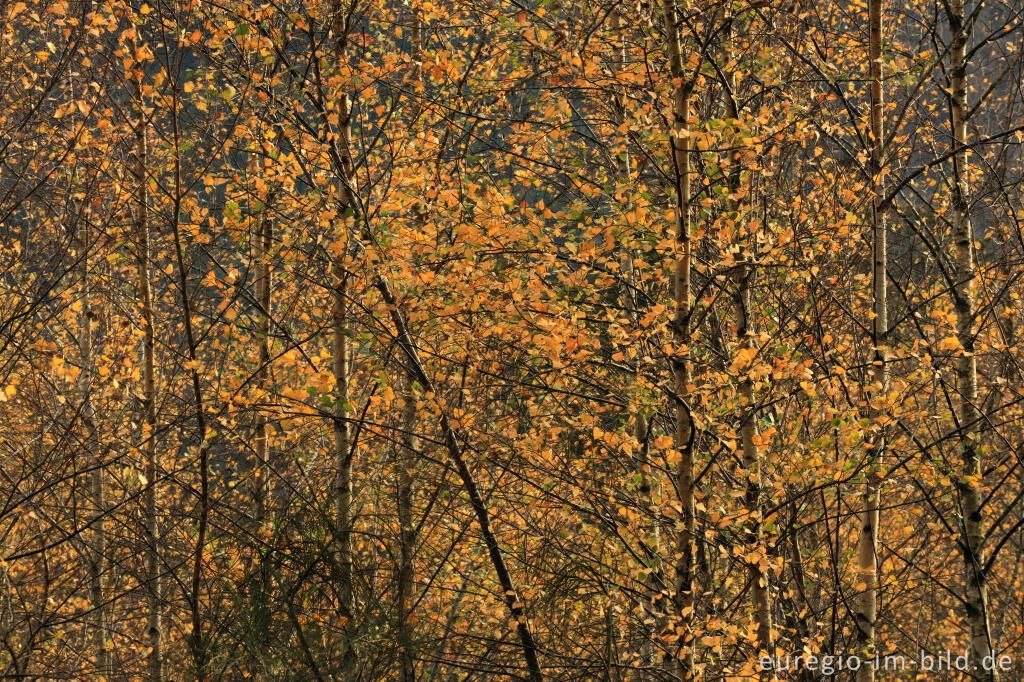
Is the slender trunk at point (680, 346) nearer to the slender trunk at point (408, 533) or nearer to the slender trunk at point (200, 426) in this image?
the slender trunk at point (408, 533)

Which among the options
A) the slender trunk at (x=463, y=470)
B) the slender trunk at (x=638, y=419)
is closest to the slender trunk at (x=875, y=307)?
the slender trunk at (x=638, y=419)

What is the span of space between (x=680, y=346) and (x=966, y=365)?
3468 mm

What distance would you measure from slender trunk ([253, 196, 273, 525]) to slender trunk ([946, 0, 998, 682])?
5275 millimetres

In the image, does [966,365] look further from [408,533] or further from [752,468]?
[408,533]

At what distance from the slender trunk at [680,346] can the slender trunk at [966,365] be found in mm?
2546

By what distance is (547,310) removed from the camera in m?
5.02

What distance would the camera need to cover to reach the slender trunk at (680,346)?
187 inches

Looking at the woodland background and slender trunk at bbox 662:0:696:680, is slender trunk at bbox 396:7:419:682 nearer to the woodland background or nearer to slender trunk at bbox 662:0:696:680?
the woodland background

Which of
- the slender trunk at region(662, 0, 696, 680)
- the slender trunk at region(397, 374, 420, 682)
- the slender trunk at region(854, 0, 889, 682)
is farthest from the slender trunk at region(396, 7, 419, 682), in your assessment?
the slender trunk at region(854, 0, 889, 682)

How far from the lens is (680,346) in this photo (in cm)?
464

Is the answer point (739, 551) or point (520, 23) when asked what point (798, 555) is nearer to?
point (739, 551)

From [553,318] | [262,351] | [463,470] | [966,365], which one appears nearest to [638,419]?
[463,470]

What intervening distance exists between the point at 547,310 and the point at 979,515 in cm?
404

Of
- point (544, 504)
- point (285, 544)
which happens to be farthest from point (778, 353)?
point (285, 544)
